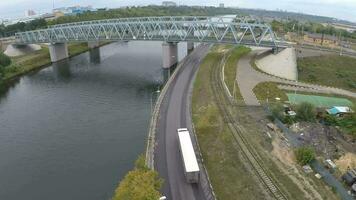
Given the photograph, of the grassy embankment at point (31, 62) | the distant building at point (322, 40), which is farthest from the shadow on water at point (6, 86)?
the distant building at point (322, 40)

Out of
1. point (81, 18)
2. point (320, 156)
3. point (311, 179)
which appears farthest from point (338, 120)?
point (81, 18)

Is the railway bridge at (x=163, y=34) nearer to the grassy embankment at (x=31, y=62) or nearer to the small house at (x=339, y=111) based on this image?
the grassy embankment at (x=31, y=62)

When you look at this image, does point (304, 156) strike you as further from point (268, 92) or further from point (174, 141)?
point (268, 92)

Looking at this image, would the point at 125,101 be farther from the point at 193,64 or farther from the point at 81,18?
the point at 81,18

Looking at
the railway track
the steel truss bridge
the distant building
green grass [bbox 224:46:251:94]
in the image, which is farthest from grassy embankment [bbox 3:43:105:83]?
the distant building

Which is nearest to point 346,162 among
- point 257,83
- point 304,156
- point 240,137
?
point 304,156

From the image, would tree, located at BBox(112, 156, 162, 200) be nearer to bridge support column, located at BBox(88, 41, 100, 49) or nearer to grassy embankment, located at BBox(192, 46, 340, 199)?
grassy embankment, located at BBox(192, 46, 340, 199)
